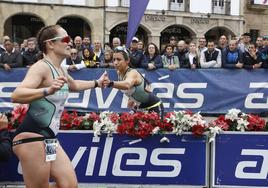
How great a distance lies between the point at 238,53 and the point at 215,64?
1.91 feet

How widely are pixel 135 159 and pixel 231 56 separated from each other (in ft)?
20.6

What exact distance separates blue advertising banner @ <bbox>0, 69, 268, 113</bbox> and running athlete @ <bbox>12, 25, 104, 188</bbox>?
7.07 meters

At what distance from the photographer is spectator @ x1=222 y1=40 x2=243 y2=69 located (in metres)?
11.7

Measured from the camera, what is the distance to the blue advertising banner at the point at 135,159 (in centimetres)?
601

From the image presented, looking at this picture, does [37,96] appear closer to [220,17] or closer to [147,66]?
[147,66]

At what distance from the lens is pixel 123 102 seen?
11.6 metres

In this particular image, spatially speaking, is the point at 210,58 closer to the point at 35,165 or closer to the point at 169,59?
the point at 169,59

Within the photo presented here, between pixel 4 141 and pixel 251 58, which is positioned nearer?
pixel 4 141

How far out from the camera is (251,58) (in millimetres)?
11766

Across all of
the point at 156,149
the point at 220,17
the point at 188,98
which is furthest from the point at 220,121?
the point at 220,17

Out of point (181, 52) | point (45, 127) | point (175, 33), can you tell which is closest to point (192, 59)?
point (181, 52)

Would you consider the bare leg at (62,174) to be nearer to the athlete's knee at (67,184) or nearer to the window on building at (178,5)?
the athlete's knee at (67,184)

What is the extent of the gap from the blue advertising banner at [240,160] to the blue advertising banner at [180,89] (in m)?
5.61

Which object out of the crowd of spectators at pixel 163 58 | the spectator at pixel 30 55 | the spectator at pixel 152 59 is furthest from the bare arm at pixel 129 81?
the spectator at pixel 30 55
